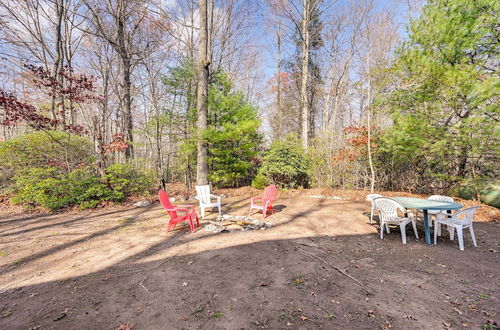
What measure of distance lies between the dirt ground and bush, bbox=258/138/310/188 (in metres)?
3.91

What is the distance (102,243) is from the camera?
3.44m

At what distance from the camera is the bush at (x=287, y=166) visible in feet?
26.0

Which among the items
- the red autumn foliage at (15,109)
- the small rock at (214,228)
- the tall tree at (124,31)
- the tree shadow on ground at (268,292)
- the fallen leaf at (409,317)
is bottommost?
the fallen leaf at (409,317)

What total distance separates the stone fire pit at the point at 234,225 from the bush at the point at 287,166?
377 centimetres

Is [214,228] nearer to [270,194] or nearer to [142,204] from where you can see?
[270,194]

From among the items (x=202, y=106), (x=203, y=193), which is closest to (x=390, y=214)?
(x=203, y=193)

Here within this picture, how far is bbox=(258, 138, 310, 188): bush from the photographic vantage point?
26.0ft

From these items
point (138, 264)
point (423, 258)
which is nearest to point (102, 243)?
point (138, 264)

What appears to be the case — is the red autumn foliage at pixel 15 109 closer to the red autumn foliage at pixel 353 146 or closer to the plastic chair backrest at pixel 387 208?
the plastic chair backrest at pixel 387 208

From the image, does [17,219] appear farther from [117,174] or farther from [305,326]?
[305,326]

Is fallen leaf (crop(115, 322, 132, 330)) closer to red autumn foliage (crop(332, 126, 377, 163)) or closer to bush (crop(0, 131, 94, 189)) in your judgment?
bush (crop(0, 131, 94, 189))

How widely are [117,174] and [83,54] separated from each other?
30.6ft

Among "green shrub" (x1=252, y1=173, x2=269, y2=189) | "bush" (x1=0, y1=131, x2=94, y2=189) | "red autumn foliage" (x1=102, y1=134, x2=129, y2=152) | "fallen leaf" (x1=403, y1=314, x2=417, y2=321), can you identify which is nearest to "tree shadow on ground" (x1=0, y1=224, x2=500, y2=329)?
"fallen leaf" (x1=403, y1=314, x2=417, y2=321)

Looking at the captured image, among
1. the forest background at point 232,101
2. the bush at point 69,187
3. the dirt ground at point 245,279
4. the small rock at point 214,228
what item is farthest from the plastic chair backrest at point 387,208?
the bush at point 69,187
